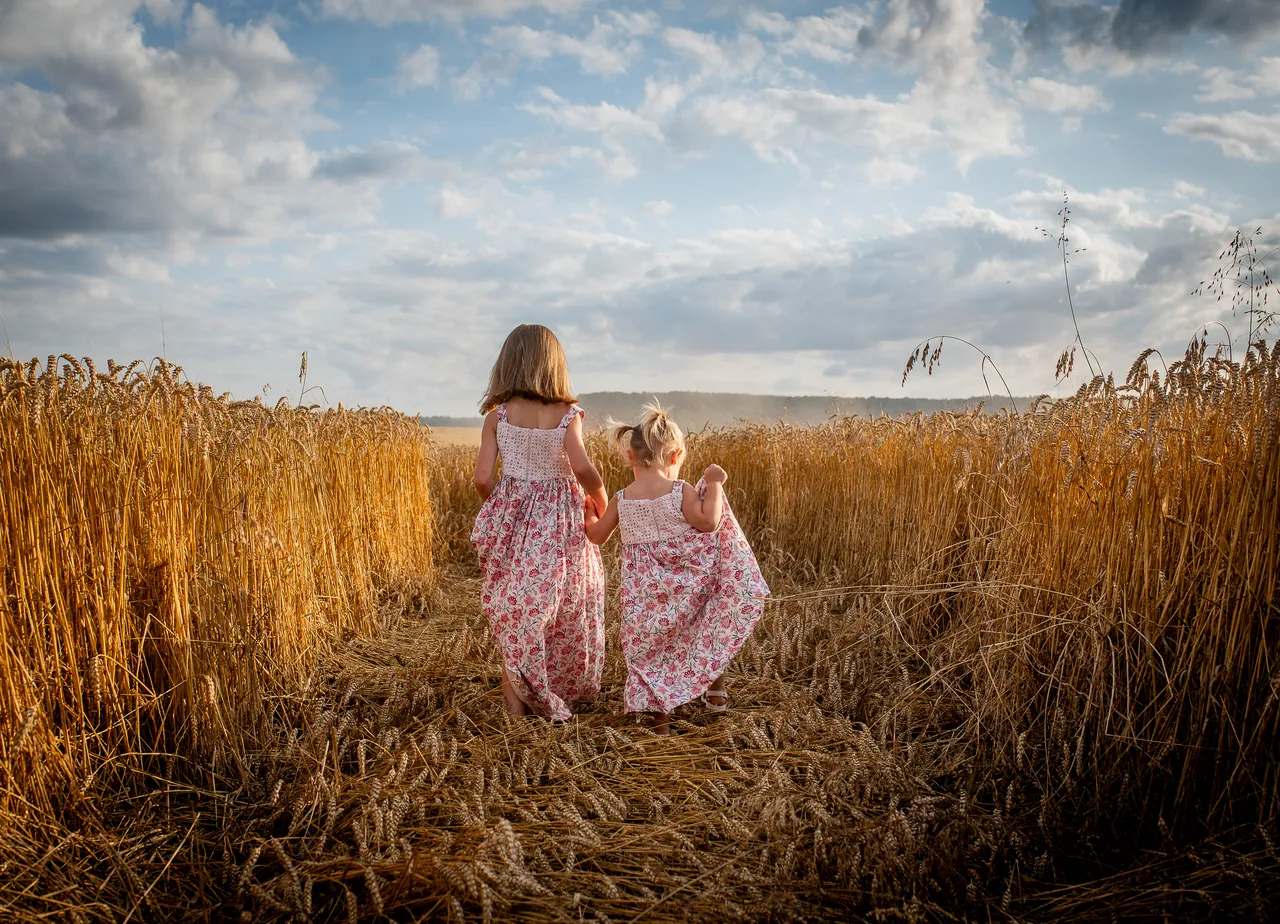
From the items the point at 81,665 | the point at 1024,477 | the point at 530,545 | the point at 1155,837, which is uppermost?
the point at 1024,477

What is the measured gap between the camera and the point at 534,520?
323 cm

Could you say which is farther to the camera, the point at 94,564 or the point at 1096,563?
the point at 1096,563

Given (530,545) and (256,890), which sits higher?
(530,545)

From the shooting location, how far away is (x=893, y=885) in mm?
1908

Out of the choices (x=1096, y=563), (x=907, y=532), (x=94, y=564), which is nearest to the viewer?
(x=94, y=564)

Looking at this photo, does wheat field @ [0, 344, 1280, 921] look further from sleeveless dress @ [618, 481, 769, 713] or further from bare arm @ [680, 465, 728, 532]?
bare arm @ [680, 465, 728, 532]

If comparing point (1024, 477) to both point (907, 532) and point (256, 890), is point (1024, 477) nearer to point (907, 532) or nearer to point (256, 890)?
point (907, 532)

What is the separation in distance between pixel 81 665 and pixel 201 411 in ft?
3.39

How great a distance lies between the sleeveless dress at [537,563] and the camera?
10.4 feet

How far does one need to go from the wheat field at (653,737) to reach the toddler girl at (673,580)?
0.23 m

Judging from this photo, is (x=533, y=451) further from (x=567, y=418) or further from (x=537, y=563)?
(x=537, y=563)

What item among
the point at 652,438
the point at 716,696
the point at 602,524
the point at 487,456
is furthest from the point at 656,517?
the point at 716,696

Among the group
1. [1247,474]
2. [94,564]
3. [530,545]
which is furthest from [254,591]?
[1247,474]

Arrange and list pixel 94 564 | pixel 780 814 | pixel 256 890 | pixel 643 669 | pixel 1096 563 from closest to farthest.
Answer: pixel 256 890
pixel 780 814
pixel 94 564
pixel 1096 563
pixel 643 669
